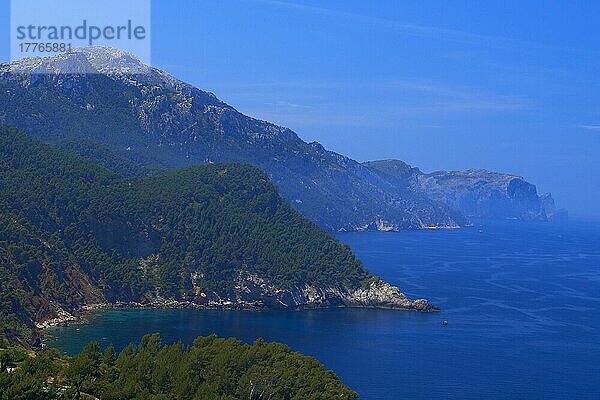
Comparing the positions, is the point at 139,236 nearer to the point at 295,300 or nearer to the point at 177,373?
the point at 295,300

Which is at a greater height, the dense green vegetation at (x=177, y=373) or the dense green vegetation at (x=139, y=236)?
the dense green vegetation at (x=139, y=236)

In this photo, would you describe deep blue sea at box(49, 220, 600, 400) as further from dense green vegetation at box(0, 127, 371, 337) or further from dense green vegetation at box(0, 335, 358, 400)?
dense green vegetation at box(0, 335, 358, 400)

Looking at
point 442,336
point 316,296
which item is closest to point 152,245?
point 316,296

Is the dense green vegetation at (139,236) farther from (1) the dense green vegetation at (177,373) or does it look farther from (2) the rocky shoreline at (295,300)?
(1) the dense green vegetation at (177,373)

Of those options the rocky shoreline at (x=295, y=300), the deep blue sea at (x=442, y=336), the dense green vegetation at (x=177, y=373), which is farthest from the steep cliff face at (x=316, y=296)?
the dense green vegetation at (x=177, y=373)

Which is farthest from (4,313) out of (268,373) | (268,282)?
(268,282)

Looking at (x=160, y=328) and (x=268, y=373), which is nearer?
(x=268, y=373)

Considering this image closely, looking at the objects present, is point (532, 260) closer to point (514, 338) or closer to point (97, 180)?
point (514, 338)
